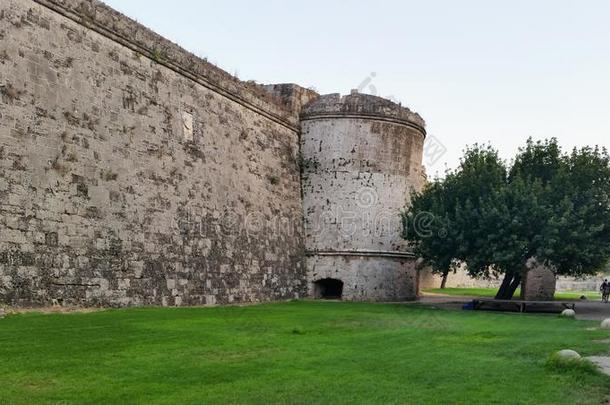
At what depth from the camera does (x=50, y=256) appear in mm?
12648

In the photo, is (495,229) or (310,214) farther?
(310,214)

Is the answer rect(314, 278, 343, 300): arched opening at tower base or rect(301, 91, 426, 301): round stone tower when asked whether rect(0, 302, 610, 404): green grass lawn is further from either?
rect(314, 278, 343, 300): arched opening at tower base

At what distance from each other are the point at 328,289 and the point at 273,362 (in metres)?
16.6

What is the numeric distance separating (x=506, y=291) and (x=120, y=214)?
14174 millimetres

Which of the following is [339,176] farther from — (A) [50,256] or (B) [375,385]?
(B) [375,385]

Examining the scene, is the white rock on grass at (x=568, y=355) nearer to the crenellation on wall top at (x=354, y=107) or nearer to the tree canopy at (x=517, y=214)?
the tree canopy at (x=517, y=214)

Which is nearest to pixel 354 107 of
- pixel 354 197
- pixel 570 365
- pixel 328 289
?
pixel 354 197

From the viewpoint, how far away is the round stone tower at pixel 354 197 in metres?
23.6

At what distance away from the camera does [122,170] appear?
15.0m

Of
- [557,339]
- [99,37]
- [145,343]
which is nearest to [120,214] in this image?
[99,37]

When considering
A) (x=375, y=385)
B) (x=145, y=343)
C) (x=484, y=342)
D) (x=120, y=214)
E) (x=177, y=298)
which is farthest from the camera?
(x=177, y=298)

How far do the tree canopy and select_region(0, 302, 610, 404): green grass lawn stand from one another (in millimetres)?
6667

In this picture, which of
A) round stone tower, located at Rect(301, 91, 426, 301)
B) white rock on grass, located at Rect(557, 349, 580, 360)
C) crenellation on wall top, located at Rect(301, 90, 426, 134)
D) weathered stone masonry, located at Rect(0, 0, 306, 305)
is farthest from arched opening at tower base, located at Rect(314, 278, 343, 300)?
white rock on grass, located at Rect(557, 349, 580, 360)

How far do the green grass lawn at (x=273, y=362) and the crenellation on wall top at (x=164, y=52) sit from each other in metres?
6.52
